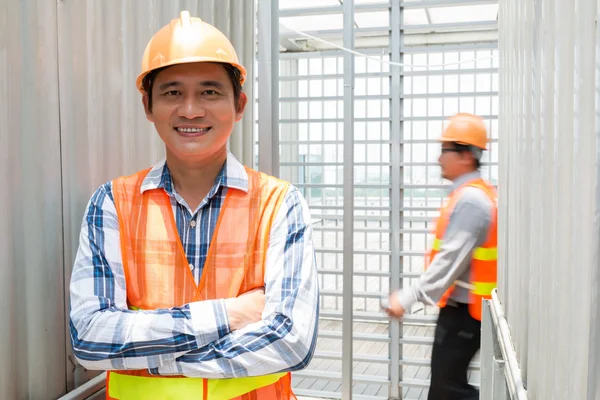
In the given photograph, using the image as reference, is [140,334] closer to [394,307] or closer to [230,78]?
[230,78]

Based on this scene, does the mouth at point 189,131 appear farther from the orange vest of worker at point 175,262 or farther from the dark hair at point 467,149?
the dark hair at point 467,149

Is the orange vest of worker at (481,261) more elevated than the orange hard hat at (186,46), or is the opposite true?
the orange hard hat at (186,46)

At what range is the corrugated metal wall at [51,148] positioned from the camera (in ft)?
4.52

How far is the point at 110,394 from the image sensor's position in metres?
1.47

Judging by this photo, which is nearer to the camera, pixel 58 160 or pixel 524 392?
pixel 524 392

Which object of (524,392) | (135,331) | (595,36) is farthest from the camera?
(135,331)

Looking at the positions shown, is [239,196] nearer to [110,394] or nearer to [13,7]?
[110,394]

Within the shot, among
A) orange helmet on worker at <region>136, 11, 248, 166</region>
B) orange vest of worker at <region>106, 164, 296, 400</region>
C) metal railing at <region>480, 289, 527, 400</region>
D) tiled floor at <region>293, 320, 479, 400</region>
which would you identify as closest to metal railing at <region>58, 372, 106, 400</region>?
orange vest of worker at <region>106, 164, 296, 400</region>

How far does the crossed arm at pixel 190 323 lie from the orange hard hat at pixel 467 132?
1.77 metres

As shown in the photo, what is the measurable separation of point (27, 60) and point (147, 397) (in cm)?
91

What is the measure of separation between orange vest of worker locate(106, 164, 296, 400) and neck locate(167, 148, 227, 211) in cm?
6

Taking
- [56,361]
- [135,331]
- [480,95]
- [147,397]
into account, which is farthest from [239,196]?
[480,95]

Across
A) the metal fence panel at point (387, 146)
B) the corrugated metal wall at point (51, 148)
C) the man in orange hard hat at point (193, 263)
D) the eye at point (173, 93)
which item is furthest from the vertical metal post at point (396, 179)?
the eye at point (173, 93)

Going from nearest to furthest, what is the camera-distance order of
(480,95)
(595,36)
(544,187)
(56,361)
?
(595,36)
(544,187)
(56,361)
(480,95)
